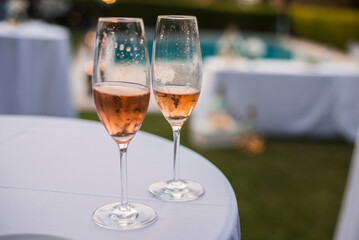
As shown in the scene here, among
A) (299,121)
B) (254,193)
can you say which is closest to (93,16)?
(299,121)

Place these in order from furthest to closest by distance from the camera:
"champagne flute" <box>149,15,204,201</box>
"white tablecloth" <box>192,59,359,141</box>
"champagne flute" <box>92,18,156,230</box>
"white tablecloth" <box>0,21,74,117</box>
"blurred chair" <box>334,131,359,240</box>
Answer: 1. "white tablecloth" <box>192,59,359,141</box>
2. "white tablecloth" <box>0,21,74,117</box>
3. "blurred chair" <box>334,131,359,240</box>
4. "champagne flute" <box>149,15,204,201</box>
5. "champagne flute" <box>92,18,156,230</box>

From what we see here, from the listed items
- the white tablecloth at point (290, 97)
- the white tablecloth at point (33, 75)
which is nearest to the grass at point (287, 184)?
the white tablecloth at point (290, 97)

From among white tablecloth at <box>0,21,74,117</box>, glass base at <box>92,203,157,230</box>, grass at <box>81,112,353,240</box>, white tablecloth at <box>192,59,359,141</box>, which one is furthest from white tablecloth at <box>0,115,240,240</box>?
white tablecloth at <box>192,59,359,141</box>

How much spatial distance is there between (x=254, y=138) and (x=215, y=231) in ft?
11.9

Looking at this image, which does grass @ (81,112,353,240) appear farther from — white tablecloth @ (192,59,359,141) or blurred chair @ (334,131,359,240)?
blurred chair @ (334,131,359,240)

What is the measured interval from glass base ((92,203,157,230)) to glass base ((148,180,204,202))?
0.06 metres

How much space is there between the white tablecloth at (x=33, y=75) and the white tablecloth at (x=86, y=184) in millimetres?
2569

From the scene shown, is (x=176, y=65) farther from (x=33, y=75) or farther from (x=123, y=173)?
(x=33, y=75)

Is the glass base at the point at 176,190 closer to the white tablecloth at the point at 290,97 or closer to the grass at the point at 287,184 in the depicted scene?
the grass at the point at 287,184

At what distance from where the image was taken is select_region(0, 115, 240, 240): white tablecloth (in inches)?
27.8

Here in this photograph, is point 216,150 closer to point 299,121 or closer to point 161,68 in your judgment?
point 299,121

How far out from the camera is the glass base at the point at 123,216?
708 millimetres

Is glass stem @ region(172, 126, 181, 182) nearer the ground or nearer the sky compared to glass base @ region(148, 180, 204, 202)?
nearer the sky

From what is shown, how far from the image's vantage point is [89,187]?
2.79 ft
